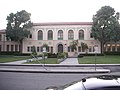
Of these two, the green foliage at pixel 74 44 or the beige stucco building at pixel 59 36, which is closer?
the green foliage at pixel 74 44

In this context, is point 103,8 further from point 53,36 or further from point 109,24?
point 53,36

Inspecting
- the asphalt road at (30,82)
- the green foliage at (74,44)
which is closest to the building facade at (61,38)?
the green foliage at (74,44)

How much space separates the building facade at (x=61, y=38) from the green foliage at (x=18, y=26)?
2582 millimetres

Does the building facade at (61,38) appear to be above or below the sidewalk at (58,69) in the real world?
above

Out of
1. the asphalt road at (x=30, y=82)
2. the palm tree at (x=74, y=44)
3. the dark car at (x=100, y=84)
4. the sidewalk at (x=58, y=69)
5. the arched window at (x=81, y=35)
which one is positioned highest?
the arched window at (x=81, y=35)

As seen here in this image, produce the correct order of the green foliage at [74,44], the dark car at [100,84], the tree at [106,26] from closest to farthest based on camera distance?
1. the dark car at [100,84]
2. the tree at [106,26]
3. the green foliage at [74,44]

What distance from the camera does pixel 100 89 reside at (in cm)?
354

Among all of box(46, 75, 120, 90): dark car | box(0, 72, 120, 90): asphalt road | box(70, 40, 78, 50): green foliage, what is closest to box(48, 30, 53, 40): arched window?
box(70, 40, 78, 50): green foliage

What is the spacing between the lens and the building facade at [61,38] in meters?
62.8

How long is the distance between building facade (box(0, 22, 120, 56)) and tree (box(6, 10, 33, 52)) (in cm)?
246

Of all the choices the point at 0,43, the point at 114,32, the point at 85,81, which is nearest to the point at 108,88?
the point at 85,81

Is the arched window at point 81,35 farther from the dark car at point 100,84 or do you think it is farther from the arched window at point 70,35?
the dark car at point 100,84

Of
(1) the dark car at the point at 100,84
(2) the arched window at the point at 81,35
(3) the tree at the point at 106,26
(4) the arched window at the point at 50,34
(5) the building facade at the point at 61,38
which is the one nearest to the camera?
(1) the dark car at the point at 100,84

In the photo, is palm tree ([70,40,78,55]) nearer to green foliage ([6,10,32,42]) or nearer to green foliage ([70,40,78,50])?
green foliage ([70,40,78,50])
